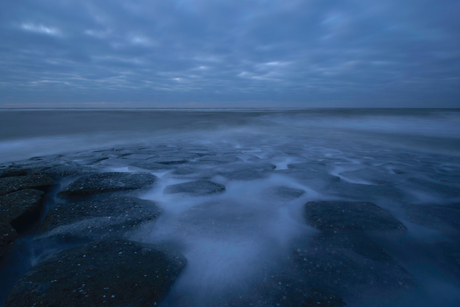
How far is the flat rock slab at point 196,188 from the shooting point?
2256mm

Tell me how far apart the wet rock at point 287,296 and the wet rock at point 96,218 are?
3.21ft

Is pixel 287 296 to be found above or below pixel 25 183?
below

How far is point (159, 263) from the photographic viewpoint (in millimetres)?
1200

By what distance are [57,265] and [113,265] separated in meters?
0.29

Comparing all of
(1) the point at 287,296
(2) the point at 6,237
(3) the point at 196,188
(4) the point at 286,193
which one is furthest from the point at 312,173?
(2) the point at 6,237

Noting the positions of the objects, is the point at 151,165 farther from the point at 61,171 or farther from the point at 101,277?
the point at 101,277

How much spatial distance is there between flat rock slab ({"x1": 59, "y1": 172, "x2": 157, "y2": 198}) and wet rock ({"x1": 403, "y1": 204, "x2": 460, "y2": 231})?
2.56 meters

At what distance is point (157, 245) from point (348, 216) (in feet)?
4.85

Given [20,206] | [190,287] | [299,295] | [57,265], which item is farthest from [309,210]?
[20,206]

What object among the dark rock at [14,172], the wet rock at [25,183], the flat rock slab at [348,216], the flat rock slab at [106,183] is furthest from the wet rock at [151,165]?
the flat rock slab at [348,216]

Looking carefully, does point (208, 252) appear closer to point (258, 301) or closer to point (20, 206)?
point (258, 301)

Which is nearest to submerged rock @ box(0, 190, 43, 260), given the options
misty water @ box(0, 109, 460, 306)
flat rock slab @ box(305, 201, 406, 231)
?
misty water @ box(0, 109, 460, 306)

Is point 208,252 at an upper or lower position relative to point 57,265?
lower

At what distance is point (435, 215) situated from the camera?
5.85 feet
